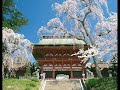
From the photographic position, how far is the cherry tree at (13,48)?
1992 centimetres

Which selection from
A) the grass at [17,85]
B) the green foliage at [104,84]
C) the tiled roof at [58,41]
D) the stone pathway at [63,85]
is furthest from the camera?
the tiled roof at [58,41]

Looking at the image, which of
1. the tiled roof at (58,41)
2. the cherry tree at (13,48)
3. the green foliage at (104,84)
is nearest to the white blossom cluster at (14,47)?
the cherry tree at (13,48)

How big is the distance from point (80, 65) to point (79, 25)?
27.8 ft

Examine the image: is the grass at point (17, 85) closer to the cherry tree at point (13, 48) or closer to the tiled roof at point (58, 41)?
the cherry tree at point (13, 48)

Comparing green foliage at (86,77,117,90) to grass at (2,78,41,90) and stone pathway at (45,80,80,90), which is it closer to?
stone pathway at (45,80,80,90)

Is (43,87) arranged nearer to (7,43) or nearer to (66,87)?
(66,87)

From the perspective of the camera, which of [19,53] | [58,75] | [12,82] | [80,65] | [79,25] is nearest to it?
[12,82]

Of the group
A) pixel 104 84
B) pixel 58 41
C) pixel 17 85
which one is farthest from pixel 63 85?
pixel 58 41

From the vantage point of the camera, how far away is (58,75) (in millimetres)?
35875

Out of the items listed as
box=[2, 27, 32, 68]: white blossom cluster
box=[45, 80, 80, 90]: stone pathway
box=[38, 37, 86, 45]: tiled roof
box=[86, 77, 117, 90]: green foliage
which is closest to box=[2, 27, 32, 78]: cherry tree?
box=[2, 27, 32, 68]: white blossom cluster

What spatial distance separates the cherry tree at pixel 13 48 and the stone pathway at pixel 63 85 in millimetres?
2868

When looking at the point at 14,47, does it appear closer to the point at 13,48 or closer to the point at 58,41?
the point at 13,48

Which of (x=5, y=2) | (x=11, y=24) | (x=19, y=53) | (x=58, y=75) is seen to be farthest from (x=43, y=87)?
(x=58, y=75)

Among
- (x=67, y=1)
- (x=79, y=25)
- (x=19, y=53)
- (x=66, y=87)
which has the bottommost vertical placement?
(x=66, y=87)
